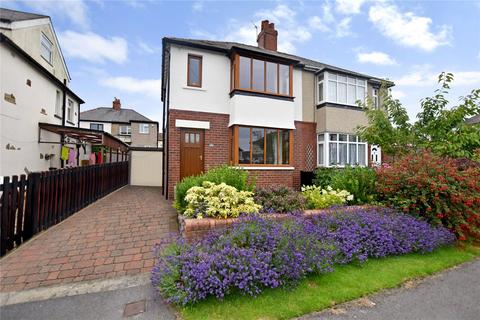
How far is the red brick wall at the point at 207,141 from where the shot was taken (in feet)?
29.7

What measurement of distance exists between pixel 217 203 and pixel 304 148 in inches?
324

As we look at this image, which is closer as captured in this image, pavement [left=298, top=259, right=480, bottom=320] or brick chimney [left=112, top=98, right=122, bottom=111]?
pavement [left=298, top=259, right=480, bottom=320]

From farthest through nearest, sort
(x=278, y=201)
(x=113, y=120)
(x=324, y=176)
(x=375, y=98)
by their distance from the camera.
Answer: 1. (x=113, y=120)
2. (x=375, y=98)
3. (x=324, y=176)
4. (x=278, y=201)

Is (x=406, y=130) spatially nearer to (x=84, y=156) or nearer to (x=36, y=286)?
(x=36, y=286)

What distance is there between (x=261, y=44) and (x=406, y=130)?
30.5 feet

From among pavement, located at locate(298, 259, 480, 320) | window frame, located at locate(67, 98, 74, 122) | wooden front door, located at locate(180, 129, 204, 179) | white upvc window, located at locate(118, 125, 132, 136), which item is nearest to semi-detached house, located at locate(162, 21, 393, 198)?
wooden front door, located at locate(180, 129, 204, 179)

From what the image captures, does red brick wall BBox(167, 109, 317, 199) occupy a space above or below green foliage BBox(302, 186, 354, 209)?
above

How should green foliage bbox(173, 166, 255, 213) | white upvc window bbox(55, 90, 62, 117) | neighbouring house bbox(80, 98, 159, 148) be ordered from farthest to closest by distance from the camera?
1. neighbouring house bbox(80, 98, 159, 148)
2. white upvc window bbox(55, 90, 62, 117)
3. green foliage bbox(173, 166, 255, 213)

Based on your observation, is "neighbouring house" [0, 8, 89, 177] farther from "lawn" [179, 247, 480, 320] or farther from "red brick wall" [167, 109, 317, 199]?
"lawn" [179, 247, 480, 320]

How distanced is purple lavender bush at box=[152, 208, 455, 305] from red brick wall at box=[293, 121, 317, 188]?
6.57 m

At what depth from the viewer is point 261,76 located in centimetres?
991

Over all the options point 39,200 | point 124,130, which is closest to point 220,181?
point 39,200

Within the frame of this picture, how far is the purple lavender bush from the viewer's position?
286 centimetres

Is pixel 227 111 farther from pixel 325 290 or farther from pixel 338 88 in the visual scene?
pixel 325 290
